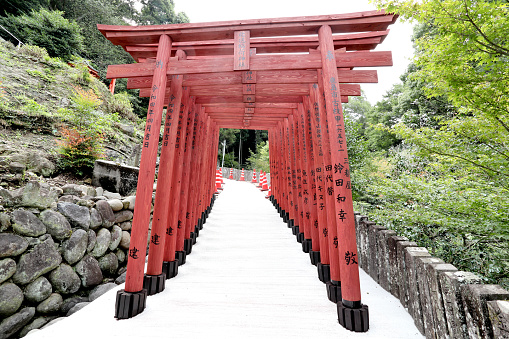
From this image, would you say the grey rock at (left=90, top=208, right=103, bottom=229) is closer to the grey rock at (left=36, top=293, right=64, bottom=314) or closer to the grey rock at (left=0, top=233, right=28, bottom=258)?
the grey rock at (left=0, top=233, right=28, bottom=258)

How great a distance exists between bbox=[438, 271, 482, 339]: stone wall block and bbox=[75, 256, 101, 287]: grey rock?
496 cm

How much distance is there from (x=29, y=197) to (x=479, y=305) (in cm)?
522

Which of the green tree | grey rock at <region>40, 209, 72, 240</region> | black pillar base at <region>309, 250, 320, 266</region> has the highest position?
the green tree

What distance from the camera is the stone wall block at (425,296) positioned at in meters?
2.02

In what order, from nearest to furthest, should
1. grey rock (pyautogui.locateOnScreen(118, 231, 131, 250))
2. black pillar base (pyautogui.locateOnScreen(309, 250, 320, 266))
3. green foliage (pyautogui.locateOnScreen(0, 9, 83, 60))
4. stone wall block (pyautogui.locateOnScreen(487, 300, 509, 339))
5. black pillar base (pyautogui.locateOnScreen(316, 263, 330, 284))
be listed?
1. stone wall block (pyautogui.locateOnScreen(487, 300, 509, 339))
2. black pillar base (pyautogui.locateOnScreen(316, 263, 330, 284))
3. black pillar base (pyautogui.locateOnScreen(309, 250, 320, 266))
4. grey rock (pyautogui.locateOnScreen(118, 231, 131, 250))
5. green foliage (pyautogui.locateOnScreen(0, 9, 83, 60))

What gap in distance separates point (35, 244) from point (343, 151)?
14.7 ft

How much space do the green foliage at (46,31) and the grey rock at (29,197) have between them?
45.5ft

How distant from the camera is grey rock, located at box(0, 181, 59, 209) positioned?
119 inches

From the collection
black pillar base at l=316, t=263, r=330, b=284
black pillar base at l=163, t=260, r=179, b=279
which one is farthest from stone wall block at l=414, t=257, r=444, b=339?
black pillar base at l=163, t=260, r=179, b=279

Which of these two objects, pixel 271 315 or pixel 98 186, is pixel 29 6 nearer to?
pixel 98 186

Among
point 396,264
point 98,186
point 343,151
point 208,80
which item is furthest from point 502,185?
point 98,186

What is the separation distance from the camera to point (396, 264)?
8.75 feet

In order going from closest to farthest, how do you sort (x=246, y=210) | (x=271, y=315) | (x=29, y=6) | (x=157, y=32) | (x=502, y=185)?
(x=271, y=315) < (x=157, y=32) < (x=502, y=185) < (x=246, y=210) < (x=29, y=6)

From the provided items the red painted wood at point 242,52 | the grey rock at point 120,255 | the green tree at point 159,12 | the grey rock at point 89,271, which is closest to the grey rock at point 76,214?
the grey rock at point 89,271
